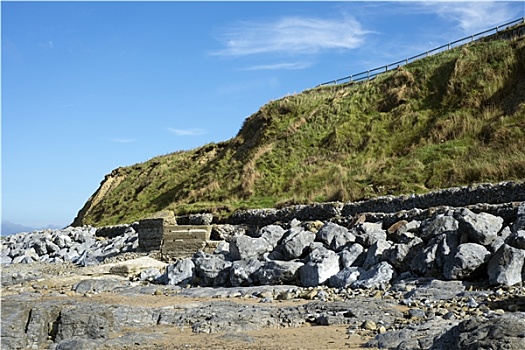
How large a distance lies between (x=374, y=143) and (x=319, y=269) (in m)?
16.6

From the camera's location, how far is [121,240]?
82.7 feet

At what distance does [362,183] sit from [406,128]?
691 cm

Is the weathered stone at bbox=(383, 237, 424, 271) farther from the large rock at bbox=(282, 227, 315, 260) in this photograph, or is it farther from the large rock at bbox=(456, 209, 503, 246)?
the large rock at bbox=(282, 227, 315, 260)

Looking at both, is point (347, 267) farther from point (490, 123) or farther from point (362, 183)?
point (490, 123)

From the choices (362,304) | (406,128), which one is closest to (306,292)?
(362,304)

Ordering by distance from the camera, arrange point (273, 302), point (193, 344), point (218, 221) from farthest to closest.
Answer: point (218, 221) < point (273, 302) < point (193, 344)

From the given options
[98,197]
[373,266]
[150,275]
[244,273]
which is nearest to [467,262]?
[373,266]

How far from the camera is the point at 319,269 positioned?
1359 centimetres

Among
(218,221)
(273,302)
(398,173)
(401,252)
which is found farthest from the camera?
(218,221)

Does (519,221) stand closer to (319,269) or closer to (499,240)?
(499,240)

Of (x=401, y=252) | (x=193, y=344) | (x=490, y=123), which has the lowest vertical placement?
(x=193, y=344)

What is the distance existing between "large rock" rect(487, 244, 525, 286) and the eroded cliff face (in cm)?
3794

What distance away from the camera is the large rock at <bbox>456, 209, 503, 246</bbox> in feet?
40.4

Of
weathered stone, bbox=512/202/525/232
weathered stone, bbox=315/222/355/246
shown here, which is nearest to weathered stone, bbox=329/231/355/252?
weathered stone, bbox=315/222/355/246
